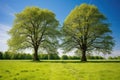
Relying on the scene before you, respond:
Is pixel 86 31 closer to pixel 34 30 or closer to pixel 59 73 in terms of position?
pixel 34 30

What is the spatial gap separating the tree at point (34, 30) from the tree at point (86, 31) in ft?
11.3

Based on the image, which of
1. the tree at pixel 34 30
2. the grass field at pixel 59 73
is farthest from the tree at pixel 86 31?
the grass field at pixel 59 73

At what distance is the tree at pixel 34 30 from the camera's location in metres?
38.3

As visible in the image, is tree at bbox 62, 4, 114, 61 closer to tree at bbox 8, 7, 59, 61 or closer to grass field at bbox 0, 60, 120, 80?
tree at bbox 8, 7, 59, 61

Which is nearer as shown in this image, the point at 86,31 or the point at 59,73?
the point at 59,73

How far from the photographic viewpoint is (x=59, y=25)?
4219cm

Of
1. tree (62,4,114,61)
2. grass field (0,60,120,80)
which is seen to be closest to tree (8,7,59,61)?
tree (62,4,114,61)

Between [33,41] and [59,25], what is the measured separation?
8.06 m

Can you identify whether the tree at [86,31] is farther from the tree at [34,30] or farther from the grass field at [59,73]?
the grass field at [59,73]

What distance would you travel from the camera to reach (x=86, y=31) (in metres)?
39.4

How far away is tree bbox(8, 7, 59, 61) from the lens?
38312 mm

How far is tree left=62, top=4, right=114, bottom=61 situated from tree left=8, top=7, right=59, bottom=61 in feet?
11.3

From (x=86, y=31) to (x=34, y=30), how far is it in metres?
13.0

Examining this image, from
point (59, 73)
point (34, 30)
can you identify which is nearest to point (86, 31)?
point (34, 30)
